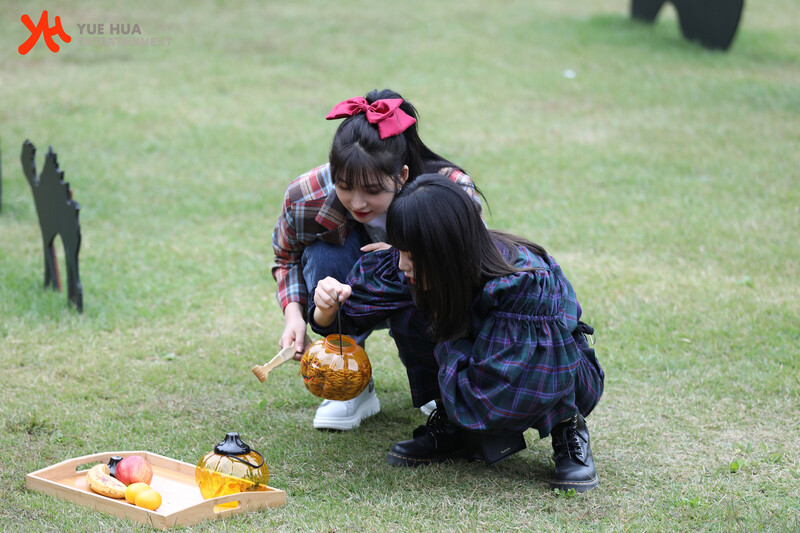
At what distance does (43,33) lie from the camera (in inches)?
411

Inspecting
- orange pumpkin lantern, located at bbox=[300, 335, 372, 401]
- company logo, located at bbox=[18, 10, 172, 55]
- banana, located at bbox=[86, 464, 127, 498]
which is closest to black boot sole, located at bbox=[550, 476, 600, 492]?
orange pumpkin lantern, located at bbox=[300, 335, 372, 401]

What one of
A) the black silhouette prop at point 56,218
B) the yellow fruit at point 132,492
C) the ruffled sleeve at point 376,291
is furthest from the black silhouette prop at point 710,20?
the yellow fruit at point 132,492

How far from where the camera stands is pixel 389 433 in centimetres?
294

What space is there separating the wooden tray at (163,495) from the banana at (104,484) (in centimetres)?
2

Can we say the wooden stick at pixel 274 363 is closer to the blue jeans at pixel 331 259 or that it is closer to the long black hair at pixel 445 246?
the blue jeans at pixel 331 259

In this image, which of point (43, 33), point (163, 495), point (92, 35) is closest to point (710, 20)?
point (92, 35)

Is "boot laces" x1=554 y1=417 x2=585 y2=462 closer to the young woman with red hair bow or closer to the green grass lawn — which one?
the green grass lawn

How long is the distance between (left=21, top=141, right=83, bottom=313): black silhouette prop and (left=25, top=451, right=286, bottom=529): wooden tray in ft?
4.87

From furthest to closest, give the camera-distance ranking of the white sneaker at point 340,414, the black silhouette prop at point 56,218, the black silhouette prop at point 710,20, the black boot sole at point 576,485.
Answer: the black silhouette prop at point 710,20 → the black silhouette prop at point 56,218 → the white sneaker at point 340,414 → the black boot sole at point 576,485

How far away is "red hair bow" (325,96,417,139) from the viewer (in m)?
2.56

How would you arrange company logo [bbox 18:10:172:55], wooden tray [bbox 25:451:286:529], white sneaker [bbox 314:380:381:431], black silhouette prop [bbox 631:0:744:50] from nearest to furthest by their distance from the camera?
wooden tray [bbox 25:451:286:529], white sneaker [bbox 314:380:381:431], company logo [bbox 18:10:172:55], black silhouette prop [bbox 631:0:744:50]

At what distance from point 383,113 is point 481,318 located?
71 centimetres

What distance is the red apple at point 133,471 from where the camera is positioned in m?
2.42

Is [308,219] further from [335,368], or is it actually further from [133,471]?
[133,471]
